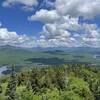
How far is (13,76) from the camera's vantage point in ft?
332

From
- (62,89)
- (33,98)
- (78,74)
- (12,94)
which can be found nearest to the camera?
(12,94)

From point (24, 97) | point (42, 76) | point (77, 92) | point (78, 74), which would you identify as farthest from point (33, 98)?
point (78, 74)

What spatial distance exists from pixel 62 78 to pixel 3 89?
30.5 m

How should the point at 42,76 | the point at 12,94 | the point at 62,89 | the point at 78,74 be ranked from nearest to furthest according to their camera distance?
1. the point at 12,94
2. the point at 62,89
3. the point at 42,76
4. the point at 78,74

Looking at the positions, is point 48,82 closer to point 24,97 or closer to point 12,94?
point 24,97

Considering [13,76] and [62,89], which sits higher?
[13,76]

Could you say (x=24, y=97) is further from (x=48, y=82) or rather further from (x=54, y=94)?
(x=48, y=82)

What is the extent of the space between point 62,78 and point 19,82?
26043 millimetres

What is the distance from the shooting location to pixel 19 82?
149m

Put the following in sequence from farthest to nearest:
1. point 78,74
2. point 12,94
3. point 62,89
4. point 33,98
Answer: point 78,74 → point 62,89 → point 33,98 → point 12,94

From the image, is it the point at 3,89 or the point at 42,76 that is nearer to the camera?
the point at 3,89

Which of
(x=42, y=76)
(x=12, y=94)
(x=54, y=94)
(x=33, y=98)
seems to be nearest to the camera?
(x=12, y=94)

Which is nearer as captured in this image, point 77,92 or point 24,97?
point 24,97

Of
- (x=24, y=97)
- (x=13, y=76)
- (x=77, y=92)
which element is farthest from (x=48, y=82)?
(x=13, y=76)
